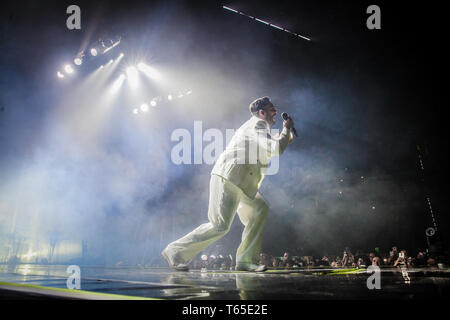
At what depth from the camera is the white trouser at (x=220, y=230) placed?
2.56 m

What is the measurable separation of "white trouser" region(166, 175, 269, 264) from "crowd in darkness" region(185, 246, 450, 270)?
4.09 m

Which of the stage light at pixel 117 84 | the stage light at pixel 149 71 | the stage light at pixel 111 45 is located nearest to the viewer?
the stage light at pixel 111 45

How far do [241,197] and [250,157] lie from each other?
44 cm

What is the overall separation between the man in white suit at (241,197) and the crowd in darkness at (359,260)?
4.12 metres

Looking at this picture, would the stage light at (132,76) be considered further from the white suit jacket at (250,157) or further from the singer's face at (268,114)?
the white suit jacket at (250,157)

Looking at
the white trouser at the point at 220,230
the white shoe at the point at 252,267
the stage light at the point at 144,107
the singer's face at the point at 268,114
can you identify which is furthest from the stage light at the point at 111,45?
the white shoe at the point at 252,267

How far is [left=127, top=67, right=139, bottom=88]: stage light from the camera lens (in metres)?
9.59

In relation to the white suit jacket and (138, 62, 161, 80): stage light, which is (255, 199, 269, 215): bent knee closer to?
the white suit jacket

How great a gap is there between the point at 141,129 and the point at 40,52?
4.21 meters

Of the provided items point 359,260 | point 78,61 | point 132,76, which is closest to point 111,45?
point 78,61

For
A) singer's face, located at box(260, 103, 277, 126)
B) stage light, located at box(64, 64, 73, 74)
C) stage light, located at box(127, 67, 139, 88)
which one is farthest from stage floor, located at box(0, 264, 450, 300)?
stage light, located at box(127, 67, 139, 88)

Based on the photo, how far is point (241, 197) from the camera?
2.73 m

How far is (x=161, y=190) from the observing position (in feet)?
39.1
